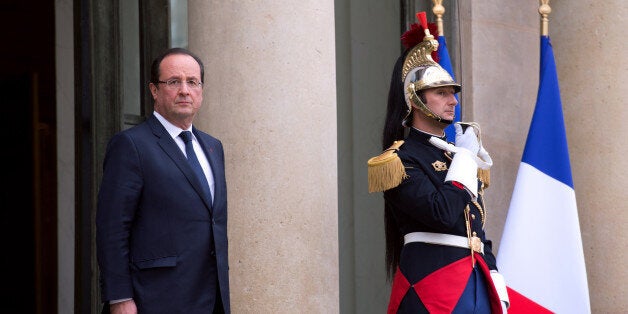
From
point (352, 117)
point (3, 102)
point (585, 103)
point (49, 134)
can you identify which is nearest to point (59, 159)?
point (49, 134)

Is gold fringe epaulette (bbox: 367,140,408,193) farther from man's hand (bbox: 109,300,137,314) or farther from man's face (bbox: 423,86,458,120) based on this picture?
man's hand (bbox: 109,300,137,314)

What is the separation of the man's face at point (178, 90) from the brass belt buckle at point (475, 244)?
124 centimetres

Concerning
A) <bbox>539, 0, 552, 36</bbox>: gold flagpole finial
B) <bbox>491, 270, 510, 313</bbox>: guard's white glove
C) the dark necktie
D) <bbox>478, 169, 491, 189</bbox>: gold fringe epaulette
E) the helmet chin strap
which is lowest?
<bbox>491, 270, 510, 313</bbox>: guard's white glove

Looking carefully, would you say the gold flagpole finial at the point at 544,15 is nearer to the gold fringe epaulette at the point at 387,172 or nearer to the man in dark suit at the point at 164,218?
the gold fringe epaulette at the point at 387,172

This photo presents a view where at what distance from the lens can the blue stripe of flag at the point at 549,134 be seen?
229 inches

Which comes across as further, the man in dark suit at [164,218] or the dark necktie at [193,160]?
the dark necktie at [193,160]

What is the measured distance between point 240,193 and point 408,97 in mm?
1012

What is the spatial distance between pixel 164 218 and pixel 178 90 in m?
0.47

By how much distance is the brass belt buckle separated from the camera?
423 cm

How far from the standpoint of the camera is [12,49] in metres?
9.07

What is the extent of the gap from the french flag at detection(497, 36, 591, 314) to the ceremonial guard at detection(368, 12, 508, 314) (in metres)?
1.29

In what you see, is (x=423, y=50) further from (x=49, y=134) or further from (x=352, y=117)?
(x=49, y=134)

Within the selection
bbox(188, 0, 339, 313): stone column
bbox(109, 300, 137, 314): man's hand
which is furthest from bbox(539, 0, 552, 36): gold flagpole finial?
bbox(109, 300, 137, 314): man's hand

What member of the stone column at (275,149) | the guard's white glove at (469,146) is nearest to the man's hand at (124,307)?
the stone column at (275,149)
